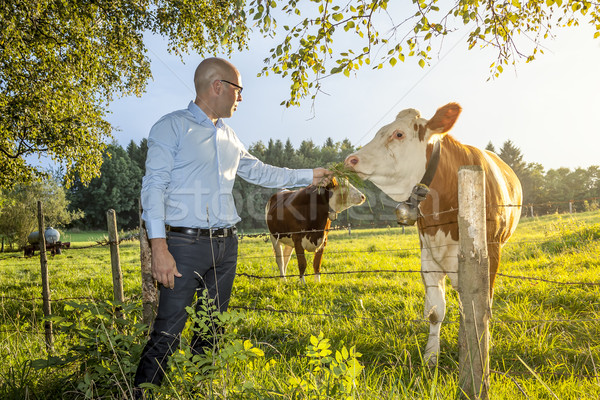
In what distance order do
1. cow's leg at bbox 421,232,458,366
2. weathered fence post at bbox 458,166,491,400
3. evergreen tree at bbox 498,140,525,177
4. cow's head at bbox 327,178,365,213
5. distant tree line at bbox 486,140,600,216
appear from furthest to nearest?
evergreen tree at bbox 498,140,525,177, distant tree line at bbox 486,140,600,216, cow's head at bbox 327,178,365,213, cow's leg at bbox 421,232,458,366, weathered fence post at bbox 458,166,491,400

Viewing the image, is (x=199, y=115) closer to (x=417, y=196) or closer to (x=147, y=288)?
(x=417, y=196)

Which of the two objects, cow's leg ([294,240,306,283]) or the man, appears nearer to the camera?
the man

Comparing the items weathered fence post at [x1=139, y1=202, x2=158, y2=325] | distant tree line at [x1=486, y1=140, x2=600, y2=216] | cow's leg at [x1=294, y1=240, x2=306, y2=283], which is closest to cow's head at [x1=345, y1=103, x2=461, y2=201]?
weathered fence post at [x1=139, y1=202, x2=158, y2=325]

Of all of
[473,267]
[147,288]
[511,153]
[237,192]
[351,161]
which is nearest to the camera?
[473,267]

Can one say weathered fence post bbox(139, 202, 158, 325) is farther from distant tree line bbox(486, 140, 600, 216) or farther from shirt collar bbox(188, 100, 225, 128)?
distant tree line bbox(486, 140, 600, 216)

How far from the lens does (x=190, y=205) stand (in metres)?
2.41

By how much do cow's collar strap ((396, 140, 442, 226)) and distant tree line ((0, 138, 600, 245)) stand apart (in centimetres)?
2774

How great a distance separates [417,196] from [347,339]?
156cm

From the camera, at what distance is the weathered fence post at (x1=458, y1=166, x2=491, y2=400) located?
217 centimetres

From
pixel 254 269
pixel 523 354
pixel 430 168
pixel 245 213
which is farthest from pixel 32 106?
pixel 245 213

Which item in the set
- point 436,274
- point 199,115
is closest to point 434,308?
point 436,274

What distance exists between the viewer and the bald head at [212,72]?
2463mm

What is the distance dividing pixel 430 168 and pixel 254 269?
661 cm

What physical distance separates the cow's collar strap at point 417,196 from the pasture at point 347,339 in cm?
54
